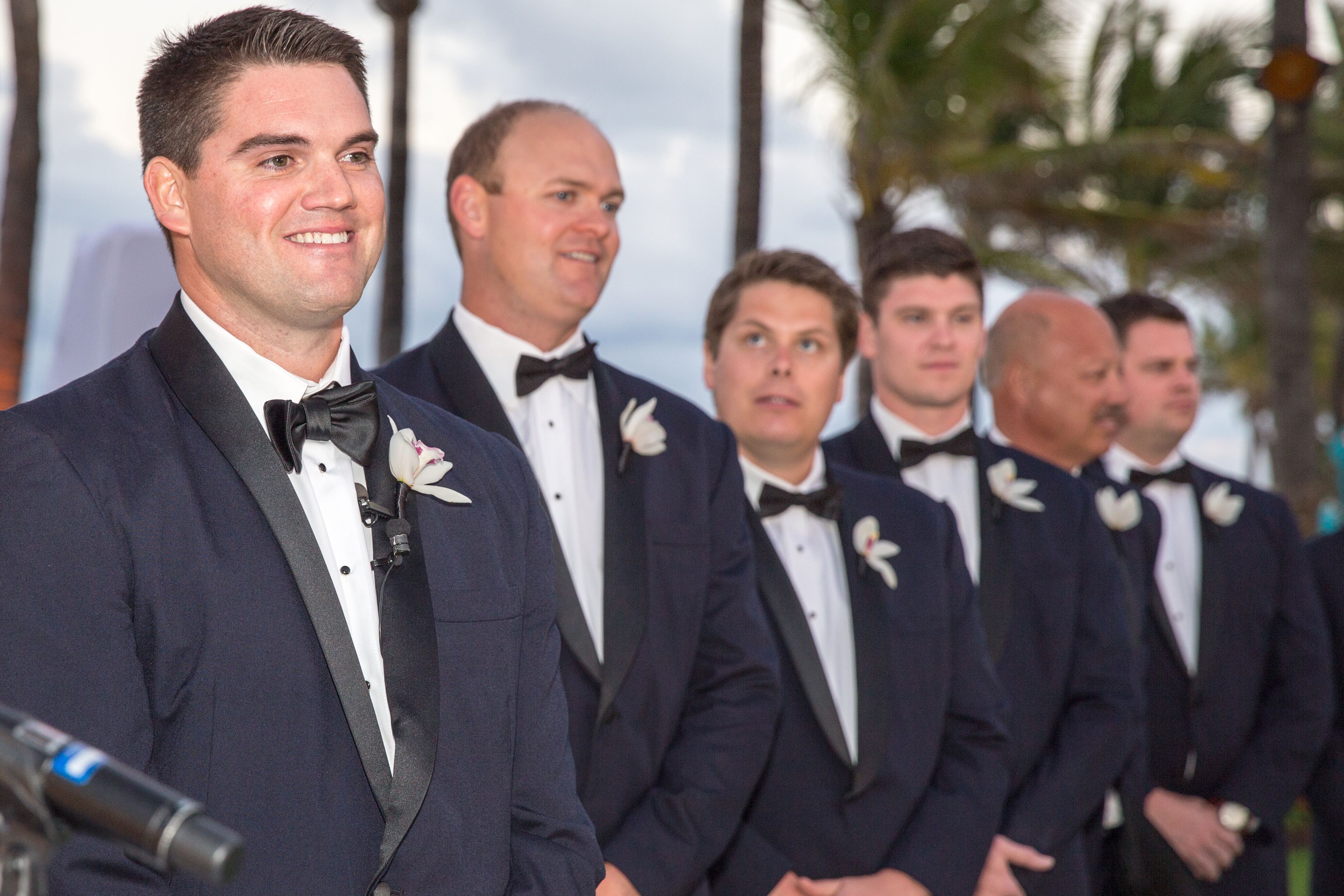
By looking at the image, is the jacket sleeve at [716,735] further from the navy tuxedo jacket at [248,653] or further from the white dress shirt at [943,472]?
the white dress shirt at [943,472]

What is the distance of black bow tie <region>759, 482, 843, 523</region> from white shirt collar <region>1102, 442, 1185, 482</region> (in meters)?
2.26

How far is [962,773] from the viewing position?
158 inches

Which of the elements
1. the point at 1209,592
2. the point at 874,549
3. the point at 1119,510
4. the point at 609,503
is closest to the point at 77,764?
the point at 609,503

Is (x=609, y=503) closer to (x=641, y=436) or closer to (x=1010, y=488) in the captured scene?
(x=641, y=436)

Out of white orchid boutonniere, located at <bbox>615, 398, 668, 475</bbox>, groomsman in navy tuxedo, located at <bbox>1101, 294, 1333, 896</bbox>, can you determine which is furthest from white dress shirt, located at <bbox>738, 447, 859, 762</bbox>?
groomsman in navy tuxedo, located at <bbox>1101, 294, 1333, 896</bbox>

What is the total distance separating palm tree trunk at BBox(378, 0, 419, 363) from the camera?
12227 millimetres

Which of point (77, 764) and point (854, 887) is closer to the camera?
point (77, 764)

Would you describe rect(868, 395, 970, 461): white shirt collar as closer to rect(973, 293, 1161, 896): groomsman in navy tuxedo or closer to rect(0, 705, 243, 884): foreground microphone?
rect(973, 293, 1161, 896): groomsman in navy tuxedo

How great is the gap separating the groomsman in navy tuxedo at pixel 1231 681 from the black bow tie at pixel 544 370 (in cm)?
279

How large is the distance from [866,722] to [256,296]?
2.23 meters

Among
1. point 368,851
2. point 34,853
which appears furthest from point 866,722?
point 34,853

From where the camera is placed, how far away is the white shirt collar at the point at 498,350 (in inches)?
152

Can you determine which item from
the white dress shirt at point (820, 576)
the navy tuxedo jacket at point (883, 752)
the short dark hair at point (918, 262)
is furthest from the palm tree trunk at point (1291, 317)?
the white dress shirt at point (820, 576)

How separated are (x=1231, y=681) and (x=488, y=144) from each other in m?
3.59
